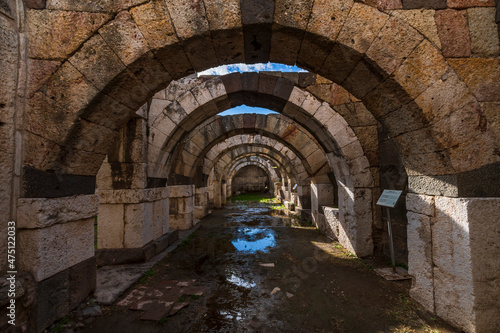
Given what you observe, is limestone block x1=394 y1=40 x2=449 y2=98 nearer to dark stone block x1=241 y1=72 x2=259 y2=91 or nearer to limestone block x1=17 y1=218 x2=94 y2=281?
dark stone block x1=241 y1=72 x2=259 y2=91

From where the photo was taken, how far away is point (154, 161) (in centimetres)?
431

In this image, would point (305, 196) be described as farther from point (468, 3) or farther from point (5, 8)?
point (5, 8)

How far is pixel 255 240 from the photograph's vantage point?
5.37 m

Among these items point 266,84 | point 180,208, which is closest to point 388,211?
point 266,84

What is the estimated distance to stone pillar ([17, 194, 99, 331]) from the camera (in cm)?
191

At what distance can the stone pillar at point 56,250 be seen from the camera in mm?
1910

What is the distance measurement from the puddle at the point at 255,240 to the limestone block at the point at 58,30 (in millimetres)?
4037

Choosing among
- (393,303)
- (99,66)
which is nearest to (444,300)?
(393,303)

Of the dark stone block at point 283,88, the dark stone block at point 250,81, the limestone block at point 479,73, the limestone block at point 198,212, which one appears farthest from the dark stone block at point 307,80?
the limestone block at point 198,212

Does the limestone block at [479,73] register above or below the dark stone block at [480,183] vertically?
above

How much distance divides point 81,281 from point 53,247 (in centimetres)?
59

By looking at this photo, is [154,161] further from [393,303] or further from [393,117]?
[393,303]

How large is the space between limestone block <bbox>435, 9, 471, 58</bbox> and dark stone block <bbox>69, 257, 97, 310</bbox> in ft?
13.2

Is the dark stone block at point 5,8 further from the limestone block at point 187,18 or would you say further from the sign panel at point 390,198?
the sign panel at point 390,198
